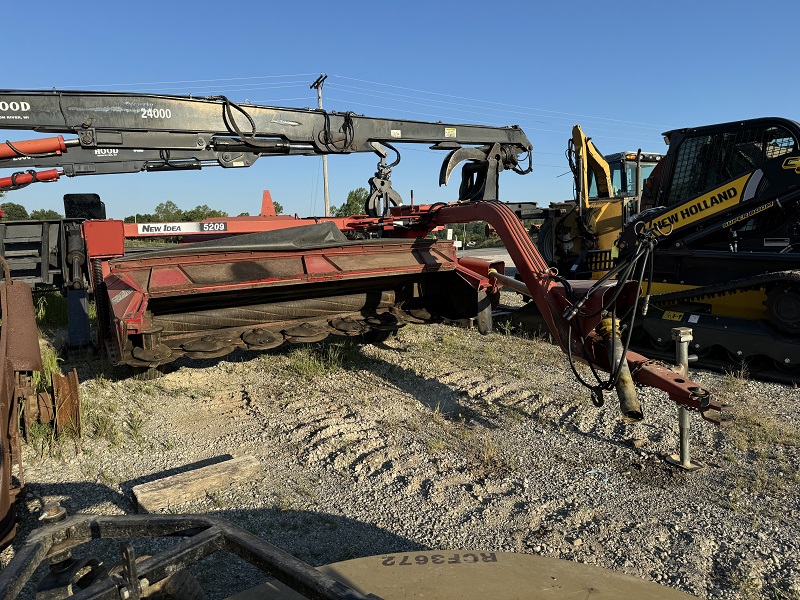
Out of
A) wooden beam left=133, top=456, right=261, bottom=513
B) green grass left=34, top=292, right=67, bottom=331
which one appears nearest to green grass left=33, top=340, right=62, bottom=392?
wooden beam left=133, top=456, right=261, bottom=513

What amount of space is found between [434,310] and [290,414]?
2.10 m

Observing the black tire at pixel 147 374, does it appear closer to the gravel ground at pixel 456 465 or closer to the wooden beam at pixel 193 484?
the gravel ground at pixel 456 465

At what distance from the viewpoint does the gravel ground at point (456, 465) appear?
3099 mm

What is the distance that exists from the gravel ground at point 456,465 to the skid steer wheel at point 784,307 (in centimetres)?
61

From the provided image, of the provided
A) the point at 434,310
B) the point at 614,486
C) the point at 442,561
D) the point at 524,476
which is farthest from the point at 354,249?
the point at 442,561

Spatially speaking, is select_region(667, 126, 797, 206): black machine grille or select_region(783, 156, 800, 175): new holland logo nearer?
select_region(783, 156, 800, 175): new holland logo

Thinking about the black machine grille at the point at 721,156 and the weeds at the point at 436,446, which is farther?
the black machine grille at the point at 721,156

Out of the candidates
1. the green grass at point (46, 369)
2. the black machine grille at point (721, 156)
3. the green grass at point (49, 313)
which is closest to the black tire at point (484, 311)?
the black machine grille at point (721, 156)

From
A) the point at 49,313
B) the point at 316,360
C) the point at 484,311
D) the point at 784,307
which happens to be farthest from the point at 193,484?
the point at 49,313

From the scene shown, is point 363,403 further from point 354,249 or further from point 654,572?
point 654,572

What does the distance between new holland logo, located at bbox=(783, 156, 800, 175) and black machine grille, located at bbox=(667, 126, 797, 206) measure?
25cm

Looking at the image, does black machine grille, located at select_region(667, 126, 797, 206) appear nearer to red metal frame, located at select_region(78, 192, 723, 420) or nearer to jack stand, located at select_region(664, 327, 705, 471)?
red metal frame, located at select_region(78, 192, 723, 420)

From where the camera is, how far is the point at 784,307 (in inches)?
233

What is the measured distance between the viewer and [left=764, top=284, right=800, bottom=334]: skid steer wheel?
5809 mm
